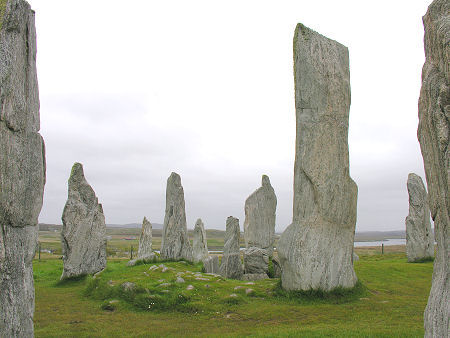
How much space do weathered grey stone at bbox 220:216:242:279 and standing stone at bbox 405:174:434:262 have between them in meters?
11.0

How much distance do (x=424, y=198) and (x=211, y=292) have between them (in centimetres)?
1627

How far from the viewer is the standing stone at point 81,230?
15.7 metres

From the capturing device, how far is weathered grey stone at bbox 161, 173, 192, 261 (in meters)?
19.2

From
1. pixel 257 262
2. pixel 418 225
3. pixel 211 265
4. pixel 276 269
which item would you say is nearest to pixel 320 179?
pixel 257 262

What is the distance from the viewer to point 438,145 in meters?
4.59

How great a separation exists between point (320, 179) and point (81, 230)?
388 inches

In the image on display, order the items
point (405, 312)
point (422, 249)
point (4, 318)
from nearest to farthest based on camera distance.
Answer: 1. point (4, 318)
2. point (405, 312)
3. point (422, 249)

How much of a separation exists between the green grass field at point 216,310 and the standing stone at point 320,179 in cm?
75

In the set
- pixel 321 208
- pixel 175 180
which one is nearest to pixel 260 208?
pixel 175 180

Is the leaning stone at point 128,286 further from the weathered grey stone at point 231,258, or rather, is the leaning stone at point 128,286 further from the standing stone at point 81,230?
the weathered grey stone at point 231,258

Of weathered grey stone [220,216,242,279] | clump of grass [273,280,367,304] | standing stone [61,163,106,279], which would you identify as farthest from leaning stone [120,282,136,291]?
weathered grey stone [220,216,242,279]

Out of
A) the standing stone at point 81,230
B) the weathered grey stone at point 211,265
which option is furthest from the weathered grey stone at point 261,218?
the standing stone at point 81,230

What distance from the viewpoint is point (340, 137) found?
11.6 meters

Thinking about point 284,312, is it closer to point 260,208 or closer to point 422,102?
point 422,102
